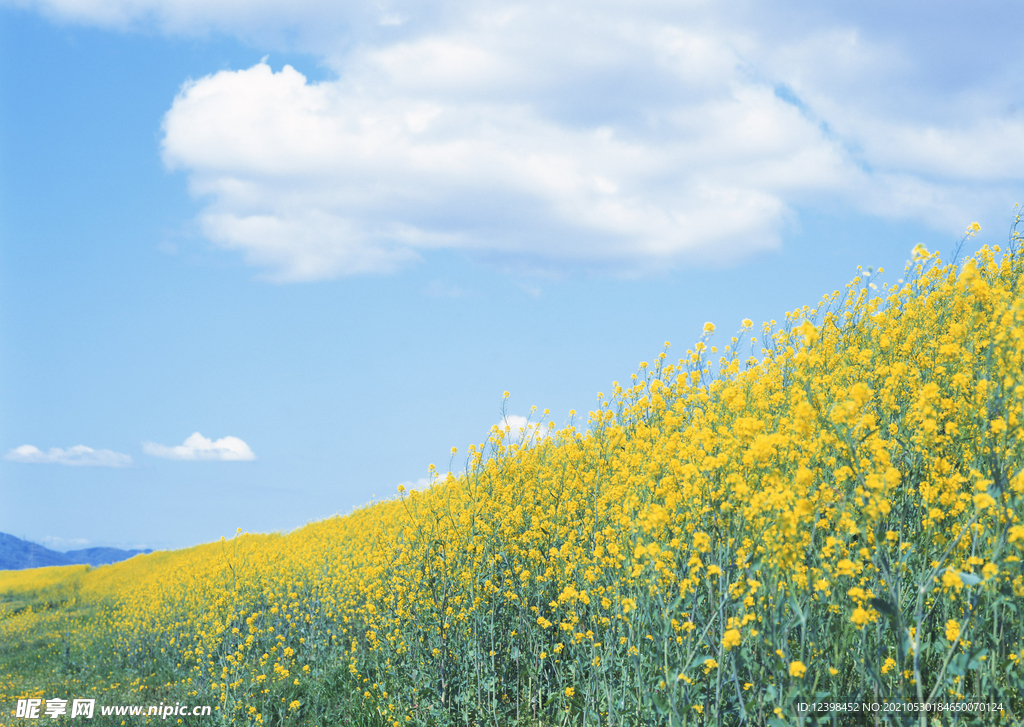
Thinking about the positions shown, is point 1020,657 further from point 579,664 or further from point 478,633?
point 478,633

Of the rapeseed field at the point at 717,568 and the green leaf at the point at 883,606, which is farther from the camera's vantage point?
the rapeseed field at the point at 717,568

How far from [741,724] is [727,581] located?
2.48 feet

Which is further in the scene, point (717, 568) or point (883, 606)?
point (717, 568)

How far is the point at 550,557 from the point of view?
6.29m

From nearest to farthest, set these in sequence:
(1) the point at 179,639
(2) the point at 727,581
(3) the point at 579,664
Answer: (2) the point at 727,581, (3) the point at 579,664, (1) the point at 179,639

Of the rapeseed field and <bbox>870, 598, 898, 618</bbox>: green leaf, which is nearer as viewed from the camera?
<bbox>870, 598, 898, 618</bbox>: green leaf

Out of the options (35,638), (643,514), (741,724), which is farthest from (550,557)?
(35,638)

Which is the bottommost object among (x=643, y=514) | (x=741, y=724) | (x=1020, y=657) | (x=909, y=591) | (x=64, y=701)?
(x=64, y=701)

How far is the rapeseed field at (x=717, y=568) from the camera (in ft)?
10.8

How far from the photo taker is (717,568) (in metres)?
3.36

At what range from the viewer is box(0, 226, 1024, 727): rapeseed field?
129 inches

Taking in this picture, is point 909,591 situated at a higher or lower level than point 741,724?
higher

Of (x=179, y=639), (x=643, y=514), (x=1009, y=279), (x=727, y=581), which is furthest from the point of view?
(x=179, y=639)

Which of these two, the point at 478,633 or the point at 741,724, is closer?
the point at 741,724
